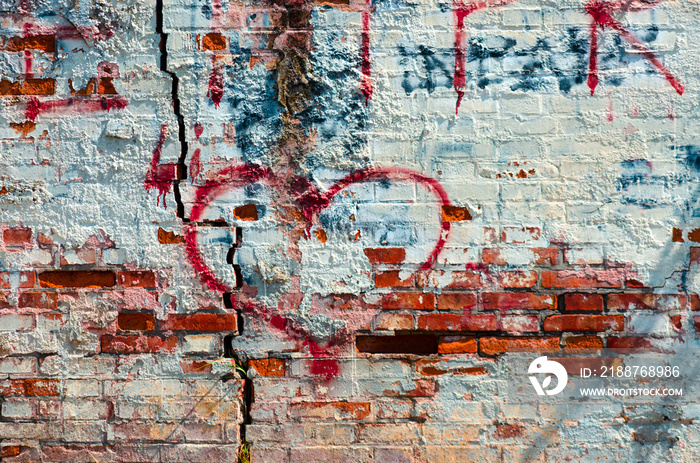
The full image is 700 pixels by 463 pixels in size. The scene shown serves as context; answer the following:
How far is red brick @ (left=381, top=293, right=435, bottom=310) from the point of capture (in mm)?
1604

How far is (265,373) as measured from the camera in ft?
5.33

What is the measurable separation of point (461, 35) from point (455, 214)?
0.59 meters

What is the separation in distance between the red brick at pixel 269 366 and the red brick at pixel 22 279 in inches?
31.3

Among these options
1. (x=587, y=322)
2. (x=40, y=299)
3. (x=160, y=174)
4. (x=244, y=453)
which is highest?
(x=160, y=174)

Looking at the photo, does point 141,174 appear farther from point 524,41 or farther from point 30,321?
point 524,41

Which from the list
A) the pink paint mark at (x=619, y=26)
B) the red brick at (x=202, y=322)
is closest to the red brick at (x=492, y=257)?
the pink paint mark at (x=619, y=26)

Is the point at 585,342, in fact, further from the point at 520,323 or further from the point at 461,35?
the point at 461,35

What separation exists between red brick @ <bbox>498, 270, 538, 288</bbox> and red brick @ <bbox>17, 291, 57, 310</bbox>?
1512mm

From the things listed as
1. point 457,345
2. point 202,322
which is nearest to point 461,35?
point 457,345

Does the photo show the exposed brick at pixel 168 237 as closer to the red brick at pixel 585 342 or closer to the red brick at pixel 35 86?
the red brick at pixel 35 86

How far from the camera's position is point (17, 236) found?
1640 mm

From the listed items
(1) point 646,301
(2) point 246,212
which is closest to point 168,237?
(2) point 246,212

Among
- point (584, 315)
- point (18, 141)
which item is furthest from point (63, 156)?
point (584, 315)

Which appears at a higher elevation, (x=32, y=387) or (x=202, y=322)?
(x=202, y=322)
